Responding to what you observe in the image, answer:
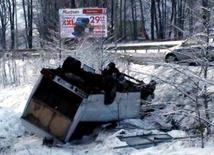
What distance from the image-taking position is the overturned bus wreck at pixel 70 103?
10.8 m

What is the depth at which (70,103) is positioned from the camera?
10938mm

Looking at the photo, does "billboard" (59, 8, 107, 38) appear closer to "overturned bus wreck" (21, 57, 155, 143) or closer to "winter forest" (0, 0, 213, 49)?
"overturned bus wreck" (21, 57, 155, 143)

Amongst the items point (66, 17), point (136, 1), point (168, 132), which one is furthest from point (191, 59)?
point (136, 1)

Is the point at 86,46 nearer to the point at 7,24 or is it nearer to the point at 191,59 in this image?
the point at 191,59

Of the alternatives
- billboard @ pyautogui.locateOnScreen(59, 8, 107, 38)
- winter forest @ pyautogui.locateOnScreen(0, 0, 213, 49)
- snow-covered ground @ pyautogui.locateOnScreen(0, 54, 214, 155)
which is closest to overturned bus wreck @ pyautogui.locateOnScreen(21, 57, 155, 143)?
snow-covered ground @ pyautogui.locateOnScreen(0, 54, 214, 155)

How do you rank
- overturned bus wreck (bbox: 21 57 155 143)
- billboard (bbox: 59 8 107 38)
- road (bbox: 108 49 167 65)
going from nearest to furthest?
road (bbox: 108 49 167 65), overturned bus wreck (bbox: 21 57 155 143), billboard (bbox: 59 8 107 38)

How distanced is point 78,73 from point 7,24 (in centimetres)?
5672

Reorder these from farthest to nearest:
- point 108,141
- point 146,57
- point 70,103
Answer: point 146,57, point 70,103, point 108,141

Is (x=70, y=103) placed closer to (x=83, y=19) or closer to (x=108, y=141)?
(x=108, y=141)

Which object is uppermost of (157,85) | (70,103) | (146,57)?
(146,57)

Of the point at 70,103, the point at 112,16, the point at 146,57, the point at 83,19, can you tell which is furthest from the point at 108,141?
the point at 112,16

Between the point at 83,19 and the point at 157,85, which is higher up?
the point at 83,19

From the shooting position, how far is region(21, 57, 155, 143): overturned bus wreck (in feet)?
35.4

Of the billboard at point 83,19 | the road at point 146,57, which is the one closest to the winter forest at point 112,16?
the billboard at point 83,19
